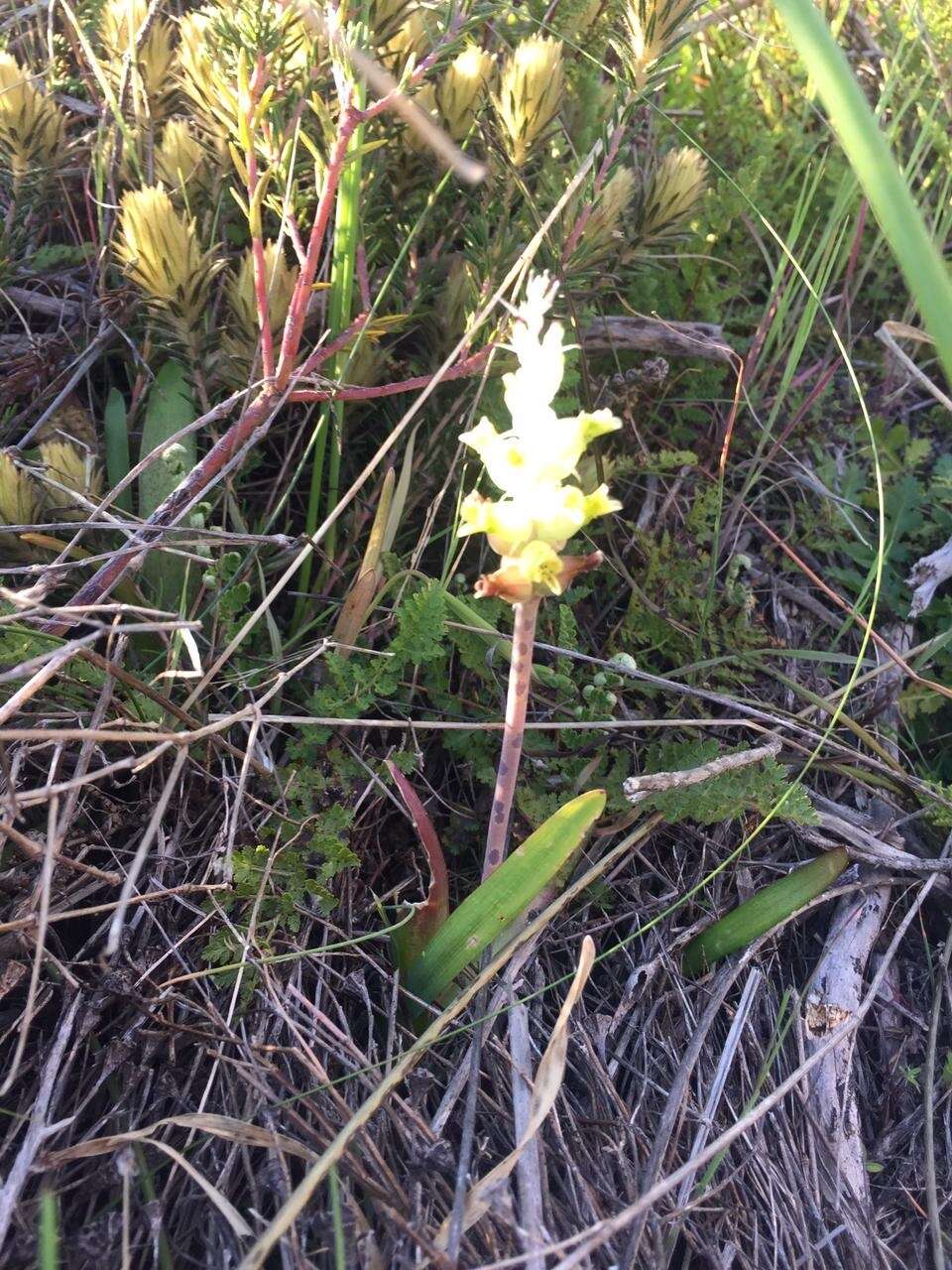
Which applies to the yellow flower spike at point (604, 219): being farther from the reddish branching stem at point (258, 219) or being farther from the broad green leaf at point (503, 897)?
the broad green leaf at point (503, 897)

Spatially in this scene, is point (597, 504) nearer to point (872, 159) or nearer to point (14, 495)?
point (872, 159)

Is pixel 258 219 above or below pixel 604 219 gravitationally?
above

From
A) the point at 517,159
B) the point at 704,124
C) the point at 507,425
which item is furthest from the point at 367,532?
the point at 704,124

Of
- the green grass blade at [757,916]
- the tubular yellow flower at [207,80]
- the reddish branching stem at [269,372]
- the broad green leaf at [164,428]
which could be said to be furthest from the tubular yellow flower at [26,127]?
the green grass blade at [757,916]

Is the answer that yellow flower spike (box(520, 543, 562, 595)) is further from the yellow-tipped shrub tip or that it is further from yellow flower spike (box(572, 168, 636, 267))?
the yellow-tipped shrub tip

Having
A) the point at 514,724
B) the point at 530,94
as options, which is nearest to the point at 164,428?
the point at 530,94

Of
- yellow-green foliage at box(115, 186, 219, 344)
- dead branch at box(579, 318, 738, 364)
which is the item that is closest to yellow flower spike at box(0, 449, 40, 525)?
yellow-green foliage at box(115, 186, 219, 344)
